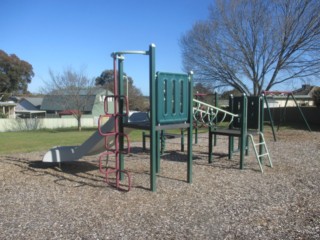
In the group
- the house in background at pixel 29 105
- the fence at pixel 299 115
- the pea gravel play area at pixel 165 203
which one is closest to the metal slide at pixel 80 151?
the pea gravel play area at pixel 165 203

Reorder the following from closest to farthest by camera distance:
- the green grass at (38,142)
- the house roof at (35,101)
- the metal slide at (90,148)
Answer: the metal slide at (90,148)
the green grass at (38,142)
the house roof at (35,101)

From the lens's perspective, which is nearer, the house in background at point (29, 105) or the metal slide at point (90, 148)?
the metal slide at point (90, 148)

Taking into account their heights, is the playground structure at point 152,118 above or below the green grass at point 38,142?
above

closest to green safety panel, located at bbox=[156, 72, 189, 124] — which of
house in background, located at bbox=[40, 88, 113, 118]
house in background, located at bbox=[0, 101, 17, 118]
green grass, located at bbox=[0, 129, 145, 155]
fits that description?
green grass, located at bbox=[0, 129, 145, 155]

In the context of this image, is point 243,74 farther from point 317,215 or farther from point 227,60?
point 317,215

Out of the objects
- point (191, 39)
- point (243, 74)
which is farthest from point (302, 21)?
point (191, 39)

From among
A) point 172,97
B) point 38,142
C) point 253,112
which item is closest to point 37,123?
point 38,142

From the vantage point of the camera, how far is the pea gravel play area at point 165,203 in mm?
4262

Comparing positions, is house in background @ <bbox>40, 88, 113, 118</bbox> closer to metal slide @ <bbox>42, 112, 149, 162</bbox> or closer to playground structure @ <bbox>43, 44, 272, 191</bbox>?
metal slide @ <bbox>42, 112, 149, 162</bbox>

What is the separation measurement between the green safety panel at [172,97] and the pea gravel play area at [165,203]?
1.22 m

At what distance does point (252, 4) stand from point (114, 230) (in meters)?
23.5

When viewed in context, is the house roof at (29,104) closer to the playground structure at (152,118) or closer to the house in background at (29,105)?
the house in background at (29,105)

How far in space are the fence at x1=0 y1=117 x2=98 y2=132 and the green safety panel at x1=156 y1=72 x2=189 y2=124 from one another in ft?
114

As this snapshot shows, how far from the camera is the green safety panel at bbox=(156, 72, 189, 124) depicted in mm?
6023
